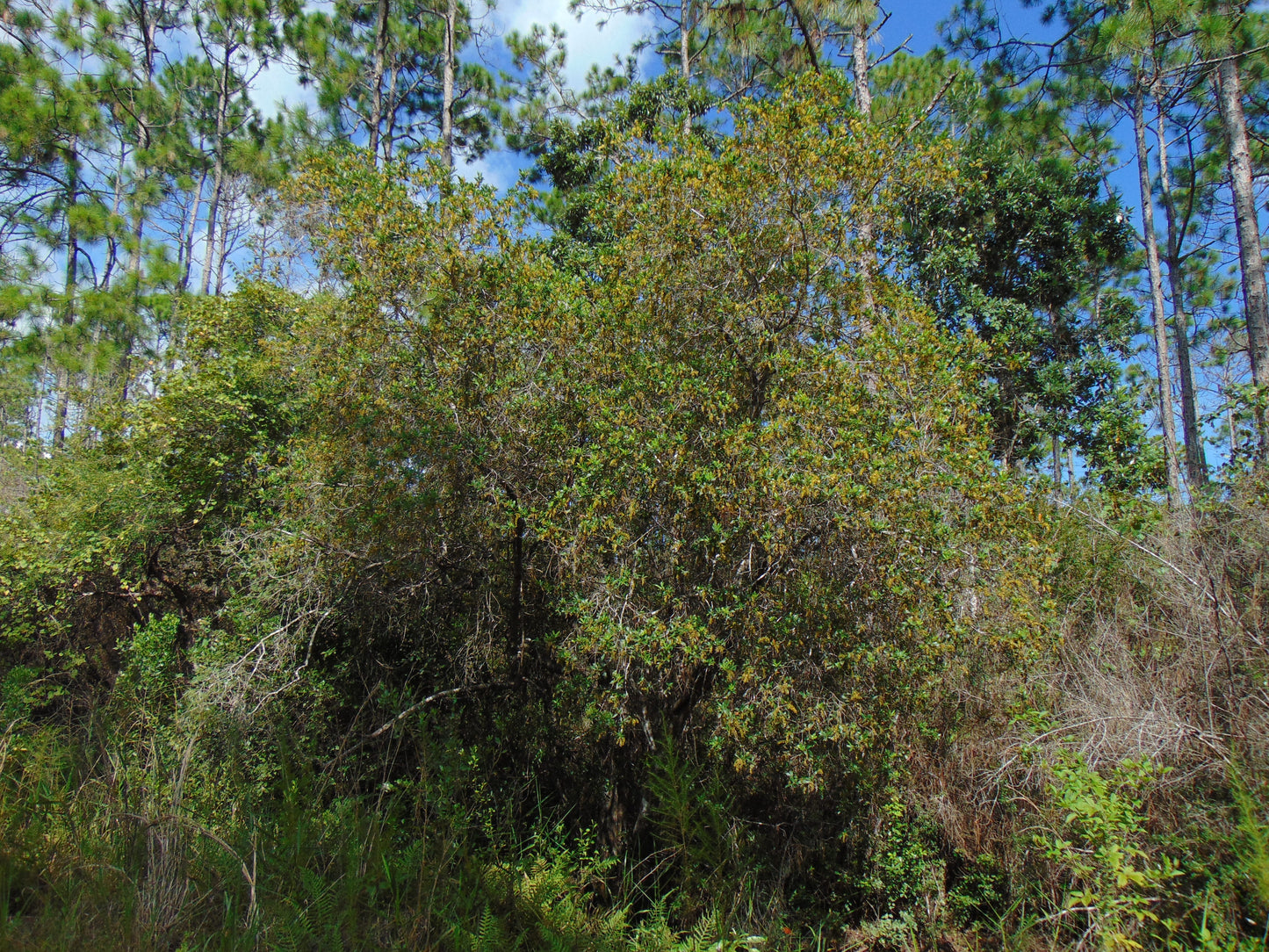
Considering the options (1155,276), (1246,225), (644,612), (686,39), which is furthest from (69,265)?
(1155,276)

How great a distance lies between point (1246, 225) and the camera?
8.06 meters

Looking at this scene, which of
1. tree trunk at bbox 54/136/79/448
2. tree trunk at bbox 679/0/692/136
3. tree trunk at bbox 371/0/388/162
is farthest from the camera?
tree trunk at bbox 679/0/692/136

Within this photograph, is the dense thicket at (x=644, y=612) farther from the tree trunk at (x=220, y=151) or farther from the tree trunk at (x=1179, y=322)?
the tree trunk at (x=220, y=151)

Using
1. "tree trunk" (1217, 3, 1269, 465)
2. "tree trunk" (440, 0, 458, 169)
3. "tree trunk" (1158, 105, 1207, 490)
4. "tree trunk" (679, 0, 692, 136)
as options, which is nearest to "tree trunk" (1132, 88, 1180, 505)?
"tree trunk" (1158, 105, 1207, 490)

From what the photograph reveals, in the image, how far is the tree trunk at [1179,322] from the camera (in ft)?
36.4

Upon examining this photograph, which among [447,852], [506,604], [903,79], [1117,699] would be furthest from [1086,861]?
[903,79]

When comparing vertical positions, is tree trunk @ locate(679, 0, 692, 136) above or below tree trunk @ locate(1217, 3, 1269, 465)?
above

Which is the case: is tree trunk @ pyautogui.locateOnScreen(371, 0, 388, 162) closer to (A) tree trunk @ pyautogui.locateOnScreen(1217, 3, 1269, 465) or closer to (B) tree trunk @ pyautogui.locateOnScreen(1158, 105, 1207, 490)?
(A) tree trunk @ pyautogui.locateOnScreen(1217, 3, 1269, 465)

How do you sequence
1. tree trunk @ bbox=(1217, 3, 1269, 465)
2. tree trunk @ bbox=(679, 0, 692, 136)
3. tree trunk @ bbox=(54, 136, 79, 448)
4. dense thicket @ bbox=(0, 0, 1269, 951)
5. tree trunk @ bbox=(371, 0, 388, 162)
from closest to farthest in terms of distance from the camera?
dense thicket @ bbox=(0, 0, 1269, 951)
tree trunk @ bbox=(1217, 3, 1269, 465)
tree trunk @ bbox=(54, 136, 79, 448)
tree trunk @ bbox=(371, 0, 388, 162)
tree trunk @ bbox=(679, 0, 692, 136)

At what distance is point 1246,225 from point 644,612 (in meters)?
8.88

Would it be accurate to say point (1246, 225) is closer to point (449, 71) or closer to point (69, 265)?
point (449, 71)

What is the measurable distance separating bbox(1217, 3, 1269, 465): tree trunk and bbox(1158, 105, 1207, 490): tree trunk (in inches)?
101

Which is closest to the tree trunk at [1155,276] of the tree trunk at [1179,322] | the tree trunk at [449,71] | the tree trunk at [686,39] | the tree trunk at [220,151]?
the tree trunk at [1179,322]

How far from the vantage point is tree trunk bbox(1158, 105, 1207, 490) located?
11082 mm
